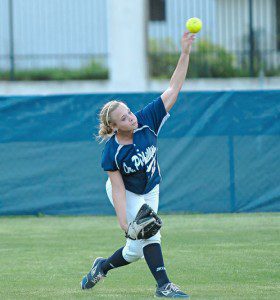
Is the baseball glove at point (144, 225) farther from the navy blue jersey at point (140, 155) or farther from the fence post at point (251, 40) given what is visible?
the fence post at point (251, 40)

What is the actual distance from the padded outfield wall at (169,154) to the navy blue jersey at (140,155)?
5.94 m

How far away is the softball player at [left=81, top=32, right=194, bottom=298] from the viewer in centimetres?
687

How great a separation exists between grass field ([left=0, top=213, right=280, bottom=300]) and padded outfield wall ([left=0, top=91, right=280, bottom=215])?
0.73ft

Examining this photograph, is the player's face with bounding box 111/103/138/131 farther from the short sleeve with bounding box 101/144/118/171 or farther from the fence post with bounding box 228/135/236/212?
the fence post with bounding box 228/135/236/212

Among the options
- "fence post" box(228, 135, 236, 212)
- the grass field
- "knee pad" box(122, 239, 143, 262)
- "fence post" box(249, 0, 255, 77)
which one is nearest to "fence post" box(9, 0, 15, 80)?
"fence post" box(249, 0, 255, 77)

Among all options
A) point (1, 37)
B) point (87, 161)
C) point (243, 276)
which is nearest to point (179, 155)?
point (87, 161)

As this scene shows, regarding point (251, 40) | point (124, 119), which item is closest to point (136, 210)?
point (124, 119)

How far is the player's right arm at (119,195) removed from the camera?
6.87m

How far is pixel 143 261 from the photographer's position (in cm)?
902

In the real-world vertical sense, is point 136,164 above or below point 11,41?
below

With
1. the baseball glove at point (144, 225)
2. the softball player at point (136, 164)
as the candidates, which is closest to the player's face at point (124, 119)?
the softball player at point (136, 164)

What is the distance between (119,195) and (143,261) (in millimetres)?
2265

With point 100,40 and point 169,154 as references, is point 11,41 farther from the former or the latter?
point 169,154

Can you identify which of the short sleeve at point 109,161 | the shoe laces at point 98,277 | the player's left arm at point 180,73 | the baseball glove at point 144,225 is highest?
the player's left arm at point 180,73
